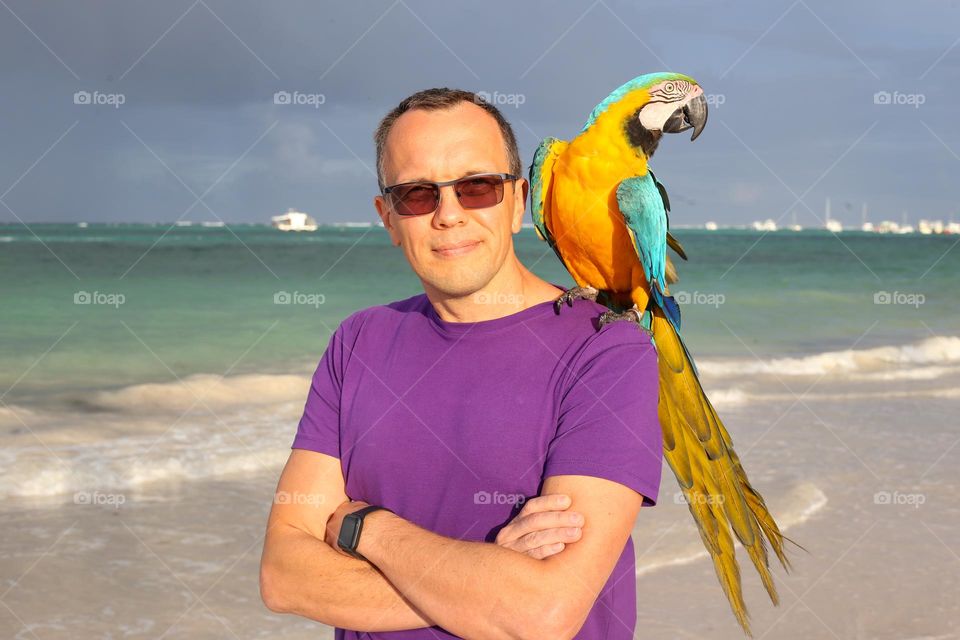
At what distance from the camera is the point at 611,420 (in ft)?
5.13

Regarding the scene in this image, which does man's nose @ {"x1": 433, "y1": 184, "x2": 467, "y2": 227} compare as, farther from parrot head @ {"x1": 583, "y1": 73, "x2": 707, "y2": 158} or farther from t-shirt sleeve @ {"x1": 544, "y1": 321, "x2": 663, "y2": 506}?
parrot head @ {"x1": 583, "y1": 73, "x2": 707, "y2": 158}

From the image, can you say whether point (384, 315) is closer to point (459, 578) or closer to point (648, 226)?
point (459, 578)

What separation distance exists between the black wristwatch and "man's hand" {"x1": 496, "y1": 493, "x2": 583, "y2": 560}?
0.93 feet

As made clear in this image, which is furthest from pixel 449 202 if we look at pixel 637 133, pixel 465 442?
pixel 637 133

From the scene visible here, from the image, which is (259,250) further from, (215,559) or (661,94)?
(661,94)

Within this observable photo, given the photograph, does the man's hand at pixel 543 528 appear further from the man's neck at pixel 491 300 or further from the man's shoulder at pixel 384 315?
the man's shoulder at pixel 384 315

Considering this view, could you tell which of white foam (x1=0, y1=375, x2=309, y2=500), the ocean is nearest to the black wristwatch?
the ocean

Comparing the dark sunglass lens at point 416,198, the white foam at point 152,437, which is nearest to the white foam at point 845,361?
the white foam at point 152,437

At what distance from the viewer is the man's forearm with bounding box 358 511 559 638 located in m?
1.45

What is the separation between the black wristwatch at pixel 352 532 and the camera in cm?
162

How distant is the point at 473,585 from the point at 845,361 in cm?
964

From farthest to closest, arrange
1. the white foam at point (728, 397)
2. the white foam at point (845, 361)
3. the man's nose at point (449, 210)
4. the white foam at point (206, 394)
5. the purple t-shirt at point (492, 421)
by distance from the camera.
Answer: the white foam at point (845, 361) → the white foam at point (206, 394) → the white foam at point (728, 397) → the man's nose at point (449, 210) → the purple t-shirt at point (492, 421)

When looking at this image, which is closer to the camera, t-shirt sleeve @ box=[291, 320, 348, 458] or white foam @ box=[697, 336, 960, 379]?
t-shirt sleeve @ box=[291, 320, 348, 458]

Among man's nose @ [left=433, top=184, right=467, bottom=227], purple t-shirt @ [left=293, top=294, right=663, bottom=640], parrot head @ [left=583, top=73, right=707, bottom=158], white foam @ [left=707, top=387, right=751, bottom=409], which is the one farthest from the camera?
white foam @ [left=707, top=387, right=751, bottom=409]
